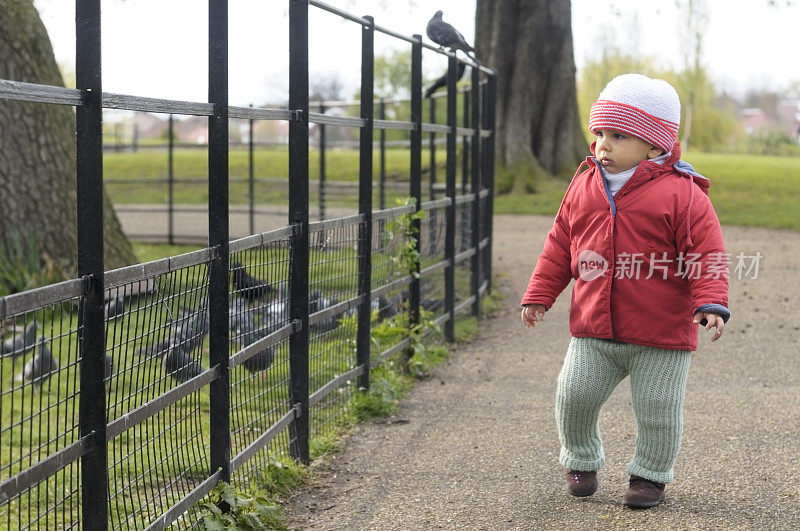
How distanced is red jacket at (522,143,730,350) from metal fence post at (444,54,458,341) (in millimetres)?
3218

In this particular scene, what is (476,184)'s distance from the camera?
8445mm

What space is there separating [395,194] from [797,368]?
14.2 meters

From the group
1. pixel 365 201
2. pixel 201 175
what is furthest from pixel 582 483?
pixel 201 175

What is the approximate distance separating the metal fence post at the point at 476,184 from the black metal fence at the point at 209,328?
946 mm

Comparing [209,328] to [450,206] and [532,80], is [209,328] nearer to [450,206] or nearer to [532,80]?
[450,206]

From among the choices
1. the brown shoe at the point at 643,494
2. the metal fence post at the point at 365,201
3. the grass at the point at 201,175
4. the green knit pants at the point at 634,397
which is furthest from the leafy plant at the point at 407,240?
the grass at the point at 201,175

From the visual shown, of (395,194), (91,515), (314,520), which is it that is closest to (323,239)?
(314,520)

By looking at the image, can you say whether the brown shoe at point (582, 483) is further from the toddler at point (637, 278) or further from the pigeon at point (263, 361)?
the pigeon at point (263, 361)

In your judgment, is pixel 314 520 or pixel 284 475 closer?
pixel 314 520

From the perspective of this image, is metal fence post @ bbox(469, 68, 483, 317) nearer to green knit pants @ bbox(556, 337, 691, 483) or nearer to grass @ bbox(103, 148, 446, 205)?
green knit pants @ bbox(556, 337, 691, 483)

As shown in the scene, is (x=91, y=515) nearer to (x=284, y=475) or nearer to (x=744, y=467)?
(x=284, y=475)

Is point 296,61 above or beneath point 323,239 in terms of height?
above

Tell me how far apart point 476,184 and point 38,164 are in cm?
401

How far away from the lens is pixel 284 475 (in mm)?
4297
